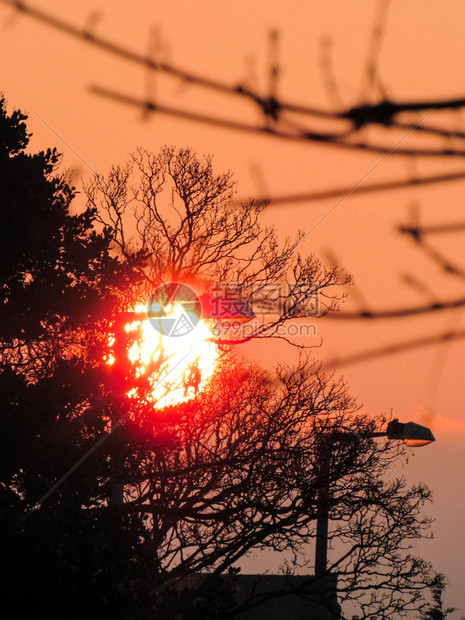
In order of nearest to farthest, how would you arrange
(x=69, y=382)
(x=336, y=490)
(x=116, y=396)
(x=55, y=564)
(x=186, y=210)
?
(x=55, y=564) < (x=69, y=382) < (x=116, y=396) < (x=336, y=490) < (x=186, y=210)

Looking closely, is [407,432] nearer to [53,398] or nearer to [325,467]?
[325,467]

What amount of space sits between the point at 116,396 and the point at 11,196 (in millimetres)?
3401

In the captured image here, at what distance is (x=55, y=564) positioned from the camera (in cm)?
1017

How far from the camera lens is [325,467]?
706 inches

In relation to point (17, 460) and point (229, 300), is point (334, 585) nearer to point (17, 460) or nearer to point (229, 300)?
point (229, 300)

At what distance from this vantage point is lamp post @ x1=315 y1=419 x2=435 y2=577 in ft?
49.1

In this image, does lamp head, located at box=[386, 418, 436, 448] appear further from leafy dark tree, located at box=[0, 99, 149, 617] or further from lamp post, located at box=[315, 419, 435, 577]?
leafy dark tree, located at box=[0, 99, 149, 617]

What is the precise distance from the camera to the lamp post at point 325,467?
1498 centimetres

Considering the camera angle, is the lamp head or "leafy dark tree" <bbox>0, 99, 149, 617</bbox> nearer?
"leafy dark tree" <bbox>0, 99, 149, 617</bbox>

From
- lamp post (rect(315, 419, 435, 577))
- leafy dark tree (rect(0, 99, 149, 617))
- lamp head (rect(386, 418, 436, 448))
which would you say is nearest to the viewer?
leafy dark tree (rect(0, 99, 149, 617))

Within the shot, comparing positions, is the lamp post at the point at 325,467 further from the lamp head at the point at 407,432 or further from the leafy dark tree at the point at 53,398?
the leafy dark tree at the point at 53,398

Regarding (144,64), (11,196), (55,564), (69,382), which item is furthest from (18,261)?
(144,64)

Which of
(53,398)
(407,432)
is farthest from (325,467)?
(53,398)

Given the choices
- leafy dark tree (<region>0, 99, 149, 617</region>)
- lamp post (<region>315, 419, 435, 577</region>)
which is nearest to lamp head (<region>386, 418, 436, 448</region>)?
lamp post (<region>315, 419, 435, 577</region>)
